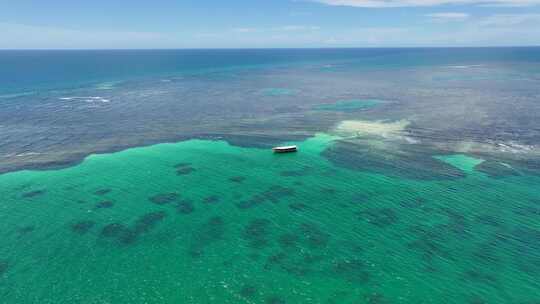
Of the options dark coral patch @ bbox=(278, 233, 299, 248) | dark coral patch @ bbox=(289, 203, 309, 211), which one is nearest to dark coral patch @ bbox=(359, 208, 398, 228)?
dark coral patch @ bbox=(289, 203, 309, 211)

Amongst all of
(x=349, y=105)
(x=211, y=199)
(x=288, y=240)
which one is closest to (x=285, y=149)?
(x=211, y=199)

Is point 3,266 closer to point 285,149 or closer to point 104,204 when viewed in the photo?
point 104,204

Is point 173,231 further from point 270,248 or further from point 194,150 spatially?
point 194,150

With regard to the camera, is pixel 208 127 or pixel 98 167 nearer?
pixel 98 167

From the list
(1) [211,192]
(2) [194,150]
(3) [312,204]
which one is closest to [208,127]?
(2) [194,150]

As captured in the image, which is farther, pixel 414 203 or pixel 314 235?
pixel 414 203

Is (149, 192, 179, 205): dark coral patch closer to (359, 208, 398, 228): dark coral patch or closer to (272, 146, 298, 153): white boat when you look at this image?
(272, 146, 298, 153): white boat
